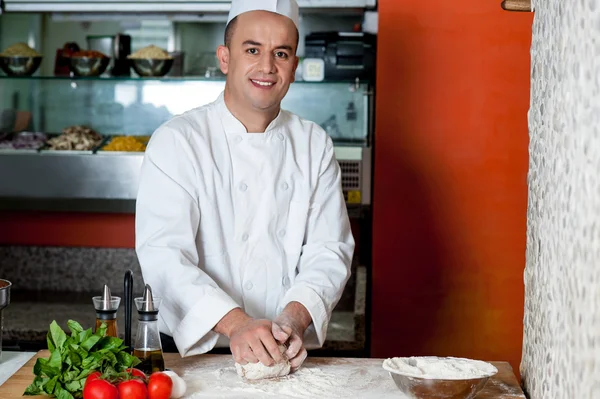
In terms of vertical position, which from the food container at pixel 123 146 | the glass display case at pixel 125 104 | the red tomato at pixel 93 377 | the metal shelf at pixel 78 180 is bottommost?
the red tomato at pixel 93 377

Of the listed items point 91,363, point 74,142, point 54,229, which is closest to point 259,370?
point 91,363

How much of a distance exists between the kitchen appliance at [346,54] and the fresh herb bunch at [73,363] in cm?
201

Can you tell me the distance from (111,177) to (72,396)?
1.92 meters

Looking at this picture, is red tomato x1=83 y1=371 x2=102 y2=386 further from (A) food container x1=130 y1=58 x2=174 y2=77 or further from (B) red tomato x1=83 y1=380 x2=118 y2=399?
(A) food container x1=130 y1=58 x2=174 y2=77

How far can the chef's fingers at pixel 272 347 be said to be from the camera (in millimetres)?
2092

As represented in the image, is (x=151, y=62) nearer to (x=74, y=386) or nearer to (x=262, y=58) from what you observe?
(x=262, y=58)

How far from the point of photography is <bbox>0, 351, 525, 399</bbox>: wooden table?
6.57ft

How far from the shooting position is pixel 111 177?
370cm

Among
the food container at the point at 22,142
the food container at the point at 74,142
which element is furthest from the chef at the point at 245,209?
the food container at the point at 22,142

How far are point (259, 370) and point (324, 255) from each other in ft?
1.80

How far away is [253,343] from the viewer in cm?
209

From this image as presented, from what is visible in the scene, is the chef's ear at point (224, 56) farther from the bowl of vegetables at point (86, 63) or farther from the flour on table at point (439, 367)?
the bowl of vegetables at point (86, 63)

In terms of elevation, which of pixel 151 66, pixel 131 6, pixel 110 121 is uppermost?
pixel 131 6

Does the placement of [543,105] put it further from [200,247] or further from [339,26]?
[339,26]
